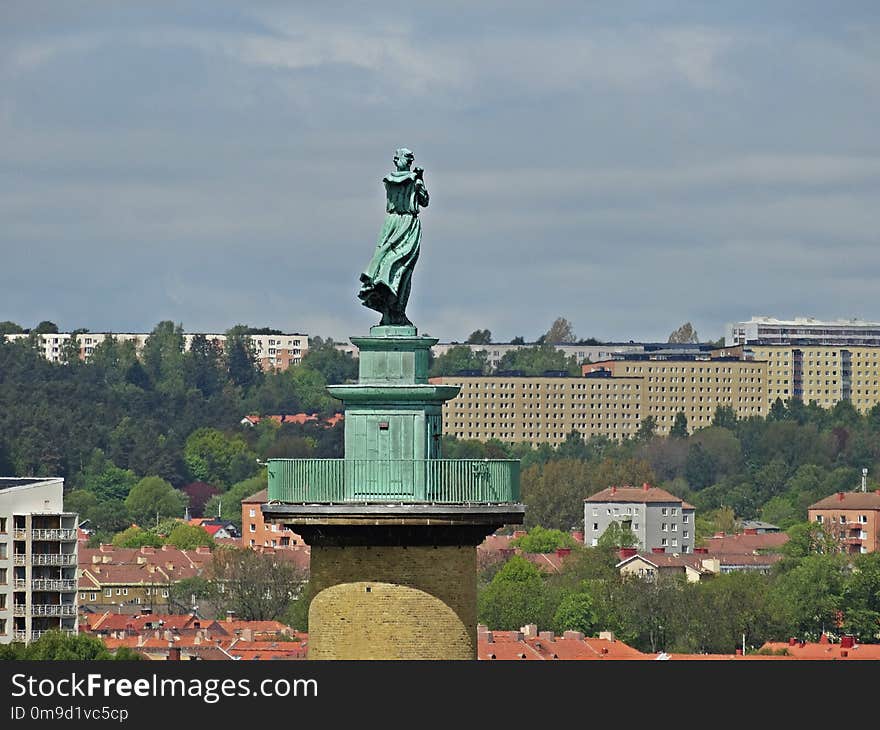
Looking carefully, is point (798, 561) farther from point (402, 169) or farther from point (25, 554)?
point (402, 169)

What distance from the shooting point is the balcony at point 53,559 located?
115 metres

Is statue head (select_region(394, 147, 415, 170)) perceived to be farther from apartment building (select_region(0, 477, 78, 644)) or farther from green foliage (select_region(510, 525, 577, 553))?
green foliage (select_region(510, 525, 577, 553))

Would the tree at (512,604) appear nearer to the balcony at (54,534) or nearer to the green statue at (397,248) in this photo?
the balcony at (54,534)

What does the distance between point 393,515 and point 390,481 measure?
258 mm

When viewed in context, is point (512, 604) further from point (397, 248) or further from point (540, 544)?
point (397, 248)

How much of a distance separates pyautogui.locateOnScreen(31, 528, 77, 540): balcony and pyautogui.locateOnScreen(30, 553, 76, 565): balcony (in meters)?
0.56

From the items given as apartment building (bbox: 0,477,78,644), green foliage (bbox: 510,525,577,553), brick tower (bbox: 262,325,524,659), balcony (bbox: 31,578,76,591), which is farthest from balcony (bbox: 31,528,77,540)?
brick tower (bbox: 262,325,524,659)

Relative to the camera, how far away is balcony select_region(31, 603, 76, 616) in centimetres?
11356

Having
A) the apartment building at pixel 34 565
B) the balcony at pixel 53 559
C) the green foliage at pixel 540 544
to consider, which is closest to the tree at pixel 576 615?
the balcony at pixel 53 559

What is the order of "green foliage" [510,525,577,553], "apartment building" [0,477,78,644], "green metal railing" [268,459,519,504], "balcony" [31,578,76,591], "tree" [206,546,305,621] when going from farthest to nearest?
"green foliage" [510,525,577,553] → "tree" [206,546,305,621] → "balcony" [31,578,76,591] → "apartment building" [0,477,78,644] → "green metal railing" [268,459,519,504]

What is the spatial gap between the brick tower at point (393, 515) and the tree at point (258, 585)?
126m
